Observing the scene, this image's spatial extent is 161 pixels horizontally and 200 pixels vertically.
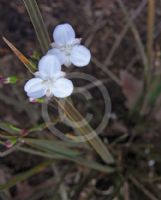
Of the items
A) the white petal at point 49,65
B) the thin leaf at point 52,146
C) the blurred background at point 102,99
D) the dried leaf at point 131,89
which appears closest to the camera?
the white petal at point 49,65

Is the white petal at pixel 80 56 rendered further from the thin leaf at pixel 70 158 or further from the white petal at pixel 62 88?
the thin leaf at pixel 70 158

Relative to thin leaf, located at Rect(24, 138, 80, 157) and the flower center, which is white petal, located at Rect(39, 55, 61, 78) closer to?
the flower center

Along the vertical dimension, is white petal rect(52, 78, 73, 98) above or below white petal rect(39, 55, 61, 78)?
below

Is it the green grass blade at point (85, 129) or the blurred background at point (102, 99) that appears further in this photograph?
the blurred background at point (102, 99)

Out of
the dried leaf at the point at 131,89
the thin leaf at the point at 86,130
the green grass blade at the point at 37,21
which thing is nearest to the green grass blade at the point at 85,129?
the thin leaf at the point at 86,130

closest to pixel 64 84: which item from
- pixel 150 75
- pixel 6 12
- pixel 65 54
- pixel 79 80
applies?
pixel 65 54

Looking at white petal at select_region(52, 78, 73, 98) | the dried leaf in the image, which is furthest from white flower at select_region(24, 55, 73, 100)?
the dried leaf

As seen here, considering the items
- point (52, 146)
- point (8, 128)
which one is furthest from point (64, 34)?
point (52, 146)
